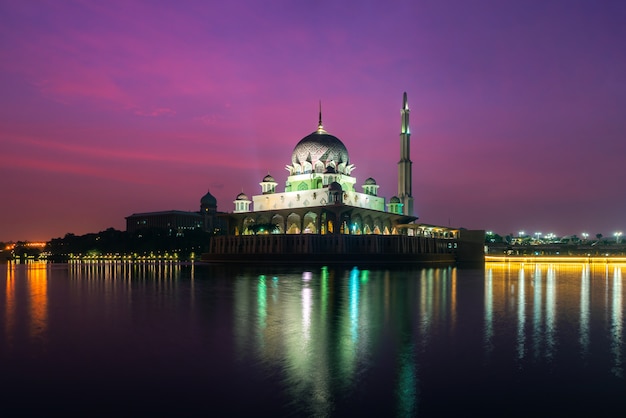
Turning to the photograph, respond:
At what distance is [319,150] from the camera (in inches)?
3285

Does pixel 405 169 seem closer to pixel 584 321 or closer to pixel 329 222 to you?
pixel 329 222

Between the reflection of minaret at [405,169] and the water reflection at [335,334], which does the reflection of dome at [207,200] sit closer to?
the reflection of minaret at [405,169]

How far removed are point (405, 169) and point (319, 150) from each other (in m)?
19.2

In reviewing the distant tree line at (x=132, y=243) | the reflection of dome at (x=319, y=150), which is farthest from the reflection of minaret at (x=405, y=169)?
the distant tree line at (x=132, y=243)

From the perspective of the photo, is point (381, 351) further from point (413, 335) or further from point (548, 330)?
point (548, 330)

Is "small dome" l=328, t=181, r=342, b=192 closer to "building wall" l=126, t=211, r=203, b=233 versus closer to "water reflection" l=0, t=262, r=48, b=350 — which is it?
"water reflection" l=0, t=262, r=48, b=350

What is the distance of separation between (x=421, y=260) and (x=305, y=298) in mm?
51201

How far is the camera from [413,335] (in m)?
15.6

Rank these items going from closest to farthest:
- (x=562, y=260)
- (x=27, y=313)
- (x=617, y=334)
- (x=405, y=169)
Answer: (x=617, y=334), (x=27, y=313), (x=405, y=169), (x=562, y=260)

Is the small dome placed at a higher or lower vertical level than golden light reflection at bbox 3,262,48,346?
higher

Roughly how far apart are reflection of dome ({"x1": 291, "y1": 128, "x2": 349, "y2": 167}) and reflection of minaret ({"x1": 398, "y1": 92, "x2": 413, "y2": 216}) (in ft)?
46.1

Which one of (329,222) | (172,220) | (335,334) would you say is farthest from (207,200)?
(335,334)

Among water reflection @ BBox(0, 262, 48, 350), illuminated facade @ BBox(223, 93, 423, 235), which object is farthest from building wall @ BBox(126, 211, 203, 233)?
water reflection @ BBox(0, 262, 48, 350)

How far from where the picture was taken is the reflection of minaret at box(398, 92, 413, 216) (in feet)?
310
